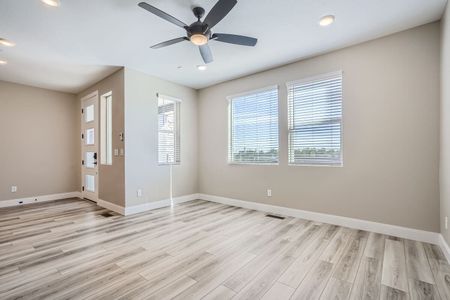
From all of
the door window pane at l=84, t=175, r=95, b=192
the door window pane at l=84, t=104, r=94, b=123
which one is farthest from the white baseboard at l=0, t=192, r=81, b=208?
the door window pane at l=84, t=104, r=94, b=123

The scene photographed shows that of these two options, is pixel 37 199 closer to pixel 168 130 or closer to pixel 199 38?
pixel 168 130

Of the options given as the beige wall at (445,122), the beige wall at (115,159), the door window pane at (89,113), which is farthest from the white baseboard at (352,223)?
the door window pane at (89,113)

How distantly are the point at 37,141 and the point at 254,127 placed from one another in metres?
5.29

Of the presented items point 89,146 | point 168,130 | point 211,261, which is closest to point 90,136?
point 89,146

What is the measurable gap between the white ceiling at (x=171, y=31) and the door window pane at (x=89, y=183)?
8.20ft

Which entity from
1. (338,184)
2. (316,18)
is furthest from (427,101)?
(316,18)

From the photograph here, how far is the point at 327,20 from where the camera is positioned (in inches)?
103

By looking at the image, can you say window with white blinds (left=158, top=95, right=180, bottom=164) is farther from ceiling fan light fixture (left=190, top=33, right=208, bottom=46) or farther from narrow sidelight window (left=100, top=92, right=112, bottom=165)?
ceiling fan light fixture (left=190, top=33, right=208, bottom=46)

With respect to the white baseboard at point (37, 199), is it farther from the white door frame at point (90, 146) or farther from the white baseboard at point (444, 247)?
the white baseboard at point (444, 247)

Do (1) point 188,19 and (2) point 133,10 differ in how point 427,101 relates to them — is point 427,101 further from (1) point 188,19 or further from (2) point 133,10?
(2) point 133,10

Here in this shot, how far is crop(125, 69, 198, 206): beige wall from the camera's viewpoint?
415 centimetres

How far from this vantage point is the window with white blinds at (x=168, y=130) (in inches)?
187

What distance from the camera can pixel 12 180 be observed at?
489 cm

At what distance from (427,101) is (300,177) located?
1.97 metres
